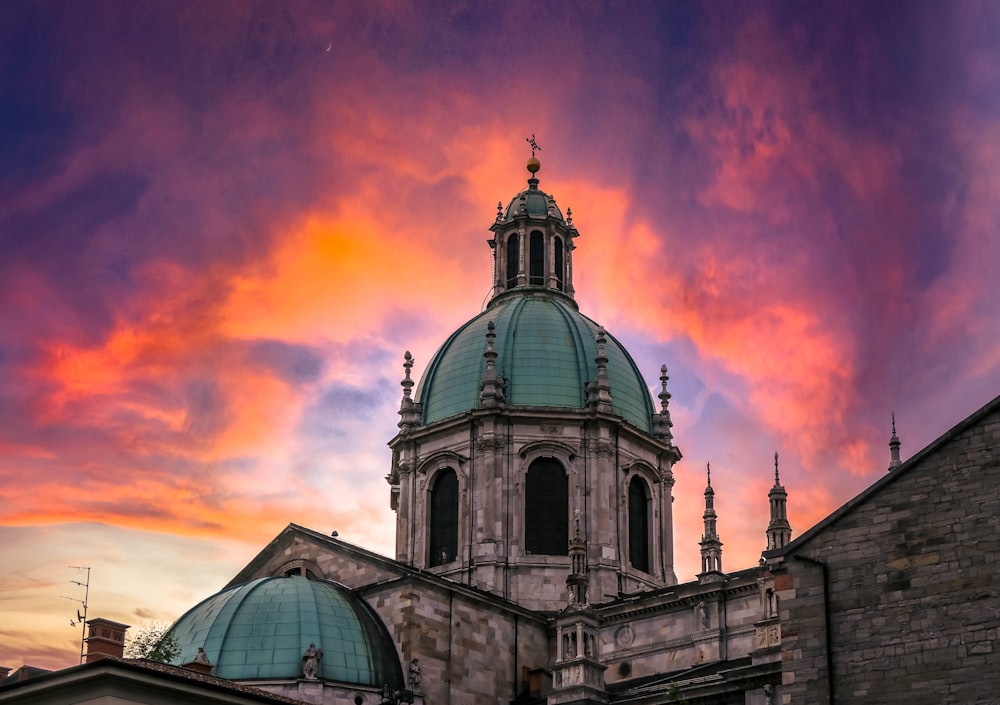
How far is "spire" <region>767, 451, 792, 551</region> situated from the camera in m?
52.2

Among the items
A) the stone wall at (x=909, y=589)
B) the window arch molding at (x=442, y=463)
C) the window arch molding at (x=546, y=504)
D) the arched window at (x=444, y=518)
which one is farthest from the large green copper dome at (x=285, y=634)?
the stone wall at (x=909, y=589)

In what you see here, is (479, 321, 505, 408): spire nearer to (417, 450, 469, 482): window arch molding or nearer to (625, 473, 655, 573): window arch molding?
(417, 450, 469, 482): window arch molding

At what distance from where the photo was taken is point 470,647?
172ft

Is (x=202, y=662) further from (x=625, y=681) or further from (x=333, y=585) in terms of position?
(x=625, y=681)

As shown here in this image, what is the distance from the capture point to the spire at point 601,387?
200ft

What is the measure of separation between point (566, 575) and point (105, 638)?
2313 cm

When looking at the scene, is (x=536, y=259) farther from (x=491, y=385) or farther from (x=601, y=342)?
(x=491, y=385)

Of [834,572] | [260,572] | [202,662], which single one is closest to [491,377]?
[260,572]

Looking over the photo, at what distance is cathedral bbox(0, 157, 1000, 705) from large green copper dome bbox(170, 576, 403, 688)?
78 mm

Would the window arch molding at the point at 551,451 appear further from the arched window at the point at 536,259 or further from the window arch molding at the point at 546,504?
the arched window at the point at 536,259

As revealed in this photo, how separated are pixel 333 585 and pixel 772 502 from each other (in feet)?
52.9

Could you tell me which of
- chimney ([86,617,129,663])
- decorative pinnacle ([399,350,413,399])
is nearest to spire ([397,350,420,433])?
decorative pinnacle ([399,350,413,399])

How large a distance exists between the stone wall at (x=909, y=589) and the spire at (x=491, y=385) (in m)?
26.8

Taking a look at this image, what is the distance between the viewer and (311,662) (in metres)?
46.7
